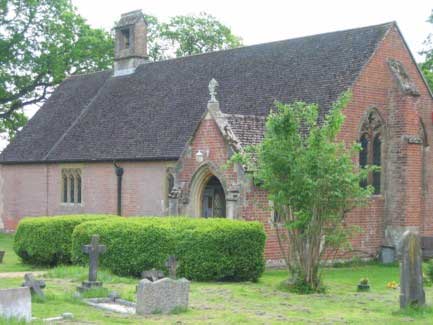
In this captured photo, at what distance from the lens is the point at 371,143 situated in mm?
27375

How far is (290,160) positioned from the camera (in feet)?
59.9

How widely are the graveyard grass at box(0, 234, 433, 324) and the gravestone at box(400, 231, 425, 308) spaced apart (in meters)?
0.23

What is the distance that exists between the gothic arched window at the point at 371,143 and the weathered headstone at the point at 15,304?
16906 millimetres

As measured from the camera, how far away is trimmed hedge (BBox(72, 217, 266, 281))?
20.2 meters

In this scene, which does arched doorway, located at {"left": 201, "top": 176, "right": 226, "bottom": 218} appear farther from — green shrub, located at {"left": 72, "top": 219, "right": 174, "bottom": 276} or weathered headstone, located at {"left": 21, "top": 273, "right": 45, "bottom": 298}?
weathered headstone, located at {"left": 21, "top": 273, "right": 45, "bottom": 298}

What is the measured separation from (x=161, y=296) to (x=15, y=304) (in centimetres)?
317

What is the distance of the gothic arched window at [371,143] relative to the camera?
1070 inches

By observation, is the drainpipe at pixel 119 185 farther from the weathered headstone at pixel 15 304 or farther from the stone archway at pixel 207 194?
the weathered headstone at pixel 15 304

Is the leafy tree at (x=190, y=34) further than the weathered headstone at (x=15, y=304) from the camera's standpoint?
Yes

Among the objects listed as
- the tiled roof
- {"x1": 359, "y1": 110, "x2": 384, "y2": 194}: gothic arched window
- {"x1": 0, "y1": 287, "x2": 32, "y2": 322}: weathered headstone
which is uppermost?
the tiled roof

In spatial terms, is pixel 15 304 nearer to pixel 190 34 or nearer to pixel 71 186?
pixel 71 186

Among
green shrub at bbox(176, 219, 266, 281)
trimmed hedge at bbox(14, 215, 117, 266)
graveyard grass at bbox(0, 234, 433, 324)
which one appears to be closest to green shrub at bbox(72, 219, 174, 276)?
green shrub at bbox(176, 219, 266, 281)

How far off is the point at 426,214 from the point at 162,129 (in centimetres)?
1084

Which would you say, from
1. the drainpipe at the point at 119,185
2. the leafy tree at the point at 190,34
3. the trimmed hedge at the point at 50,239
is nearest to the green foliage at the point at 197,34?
the leafy tree at the point at 190,34
